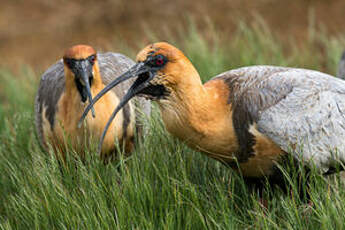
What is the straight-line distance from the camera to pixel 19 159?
12.7ft

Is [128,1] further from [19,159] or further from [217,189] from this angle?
[217,189]

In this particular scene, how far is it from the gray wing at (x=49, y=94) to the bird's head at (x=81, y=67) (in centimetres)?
30

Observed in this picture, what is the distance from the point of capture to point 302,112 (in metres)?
2.95

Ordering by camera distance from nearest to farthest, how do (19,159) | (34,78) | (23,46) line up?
(19,159)
(34,78)
(23,46)

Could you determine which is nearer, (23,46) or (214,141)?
(214,141)

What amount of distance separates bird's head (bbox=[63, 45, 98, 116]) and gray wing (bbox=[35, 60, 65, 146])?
0.30 metres

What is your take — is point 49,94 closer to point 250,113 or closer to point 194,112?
point 194,112

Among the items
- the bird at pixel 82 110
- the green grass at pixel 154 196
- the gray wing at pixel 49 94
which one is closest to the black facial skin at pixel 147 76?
the green grass at pixel 154 196

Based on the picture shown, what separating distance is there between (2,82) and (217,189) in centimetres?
395

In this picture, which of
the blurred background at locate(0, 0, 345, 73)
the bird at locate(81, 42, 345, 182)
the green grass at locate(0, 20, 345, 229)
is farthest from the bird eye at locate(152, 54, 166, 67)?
the blurred background at locate(0, 0, 345, 73)

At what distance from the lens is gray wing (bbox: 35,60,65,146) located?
3797 millimetres

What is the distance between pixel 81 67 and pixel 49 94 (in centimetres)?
60

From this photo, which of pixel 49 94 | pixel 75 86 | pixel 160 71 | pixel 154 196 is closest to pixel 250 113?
pixel 160 71

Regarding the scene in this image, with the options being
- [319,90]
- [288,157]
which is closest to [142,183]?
[288,157]
